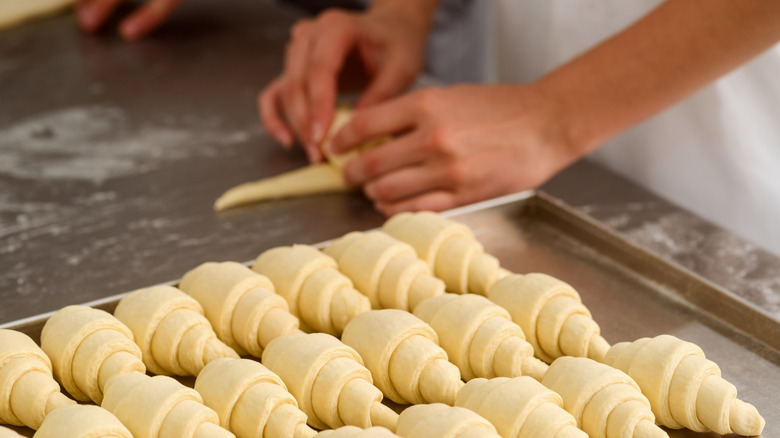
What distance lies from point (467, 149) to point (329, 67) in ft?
1.70

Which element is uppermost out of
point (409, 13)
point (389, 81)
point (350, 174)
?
point (409, 13)

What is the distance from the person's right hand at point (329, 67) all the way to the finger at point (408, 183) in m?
0.29

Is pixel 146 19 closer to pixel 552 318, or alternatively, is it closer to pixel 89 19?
pixel 89 19

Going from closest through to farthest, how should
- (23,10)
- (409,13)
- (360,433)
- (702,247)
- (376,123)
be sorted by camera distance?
(360,433) < (702,247) < (376,123) < (409,13) < (23,10)

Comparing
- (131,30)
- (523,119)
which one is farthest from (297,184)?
(131,30)

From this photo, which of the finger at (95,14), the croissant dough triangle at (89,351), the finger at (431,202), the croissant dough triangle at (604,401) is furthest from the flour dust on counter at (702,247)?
the finger at (95,14)

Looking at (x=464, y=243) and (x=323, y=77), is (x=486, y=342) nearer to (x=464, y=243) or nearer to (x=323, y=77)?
(x=464, y=243)

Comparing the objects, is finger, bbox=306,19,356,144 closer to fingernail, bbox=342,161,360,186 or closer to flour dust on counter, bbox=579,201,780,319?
fingernail, bbox=342,161,360,186

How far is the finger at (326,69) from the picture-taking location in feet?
6.59

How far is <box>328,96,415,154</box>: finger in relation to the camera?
5.86 feet

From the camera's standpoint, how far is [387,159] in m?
1.77

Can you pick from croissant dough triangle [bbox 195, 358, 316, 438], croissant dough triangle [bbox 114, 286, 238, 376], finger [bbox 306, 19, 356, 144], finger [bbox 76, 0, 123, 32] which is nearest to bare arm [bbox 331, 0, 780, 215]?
finger [bbox 306, 19, 356, 144]

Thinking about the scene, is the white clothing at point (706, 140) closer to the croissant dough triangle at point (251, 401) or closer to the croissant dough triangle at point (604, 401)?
the croissant dough triangle at point (604, 401)

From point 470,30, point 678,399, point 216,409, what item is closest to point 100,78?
point 470,30
